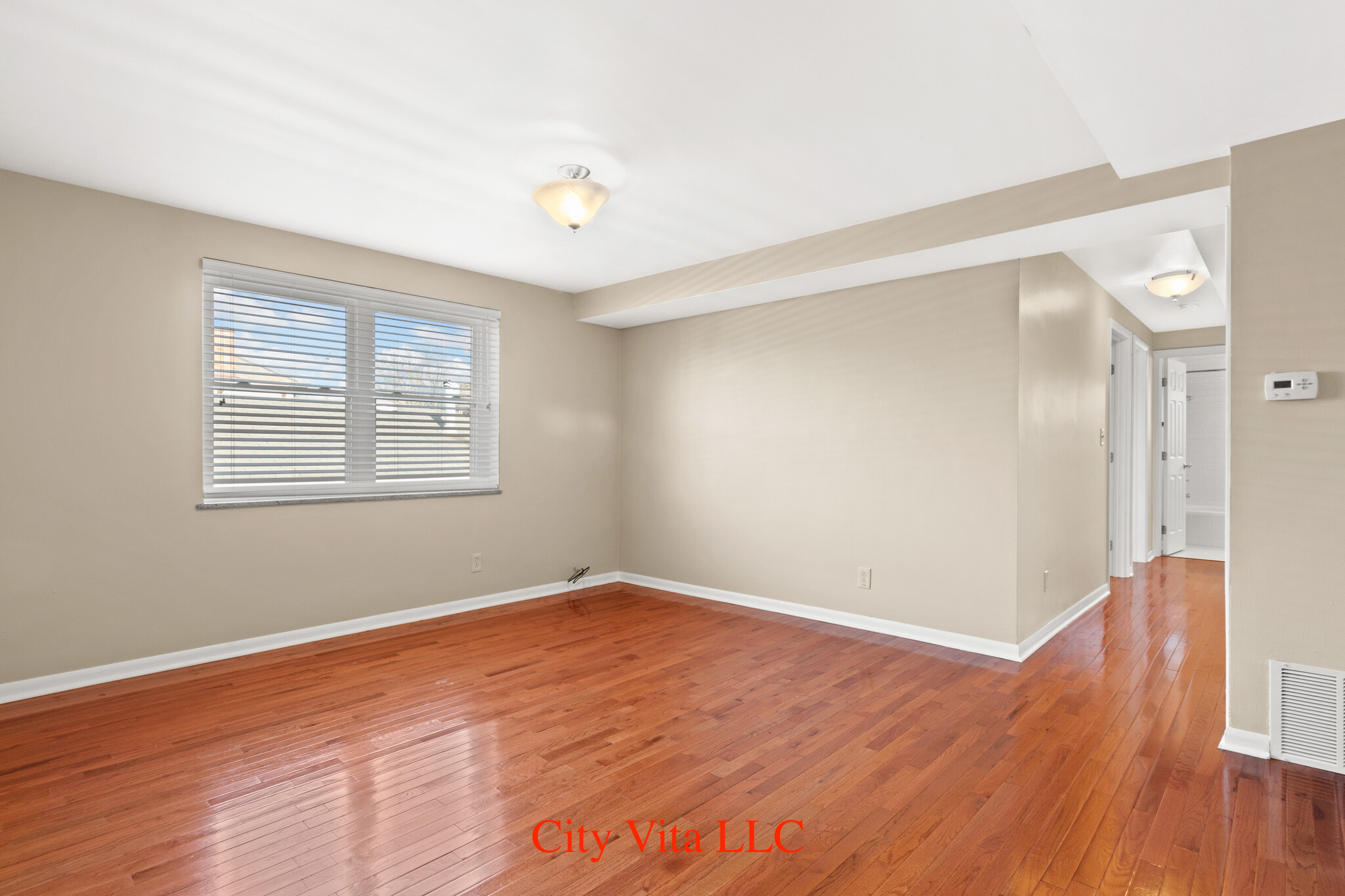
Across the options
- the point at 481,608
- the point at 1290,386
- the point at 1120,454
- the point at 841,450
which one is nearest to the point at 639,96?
the point at 1290,386

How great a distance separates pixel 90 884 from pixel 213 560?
2138 millimetres

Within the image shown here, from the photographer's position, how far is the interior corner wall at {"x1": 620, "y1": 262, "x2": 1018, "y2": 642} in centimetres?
381

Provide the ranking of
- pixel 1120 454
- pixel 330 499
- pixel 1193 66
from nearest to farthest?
pixel 1193 66
pixel 330 499
pixel 1120 454

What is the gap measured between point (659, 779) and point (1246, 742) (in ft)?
7.43

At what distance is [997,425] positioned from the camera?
3.75 meters

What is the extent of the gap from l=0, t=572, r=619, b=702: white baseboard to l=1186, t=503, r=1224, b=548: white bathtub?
7181 millimetres

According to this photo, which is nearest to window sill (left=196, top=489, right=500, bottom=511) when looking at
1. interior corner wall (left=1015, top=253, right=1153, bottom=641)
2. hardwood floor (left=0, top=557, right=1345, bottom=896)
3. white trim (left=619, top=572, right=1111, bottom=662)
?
hardwood floor (left=0, top=557, right=1345, bottom=896)

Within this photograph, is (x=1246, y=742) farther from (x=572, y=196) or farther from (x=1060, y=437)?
(x=572, y=196)

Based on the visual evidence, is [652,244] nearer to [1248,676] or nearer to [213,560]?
[213,560]

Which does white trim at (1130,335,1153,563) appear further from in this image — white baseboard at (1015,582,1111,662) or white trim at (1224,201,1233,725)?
white trim at (1224,201,1233,725)

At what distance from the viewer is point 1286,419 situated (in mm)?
2459

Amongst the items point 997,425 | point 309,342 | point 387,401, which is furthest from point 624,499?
point 997,425

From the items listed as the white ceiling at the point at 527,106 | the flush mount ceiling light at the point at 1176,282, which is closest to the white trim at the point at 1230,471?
the white ceiling at the point at 527,106

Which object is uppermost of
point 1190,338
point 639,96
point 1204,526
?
point 639,96
